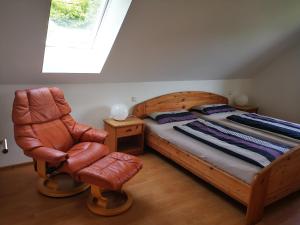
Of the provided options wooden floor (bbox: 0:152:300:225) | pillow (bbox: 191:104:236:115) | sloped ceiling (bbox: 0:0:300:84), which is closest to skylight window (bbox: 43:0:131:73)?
sloped ceiling (bbox: 0:0:300:84)

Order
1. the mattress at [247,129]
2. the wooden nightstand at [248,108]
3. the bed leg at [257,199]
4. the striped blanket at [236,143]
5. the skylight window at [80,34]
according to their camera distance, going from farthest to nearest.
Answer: the wooden nightstand at [248,108] < the mattress at [247,129] < the skylight window at [80,34] < the striped blanket at [236,143] < the bed leg at [257,199]

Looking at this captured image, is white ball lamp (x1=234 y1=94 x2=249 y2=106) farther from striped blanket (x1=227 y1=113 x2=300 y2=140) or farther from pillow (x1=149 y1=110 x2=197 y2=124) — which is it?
pillow (x1=149 y1=110 x2=197 y2=124)

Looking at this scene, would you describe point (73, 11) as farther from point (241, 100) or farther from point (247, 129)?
point (241, 100)

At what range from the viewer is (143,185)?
8.63 ft

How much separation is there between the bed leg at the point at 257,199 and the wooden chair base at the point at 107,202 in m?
1.07

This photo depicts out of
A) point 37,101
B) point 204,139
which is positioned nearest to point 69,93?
point 37,101

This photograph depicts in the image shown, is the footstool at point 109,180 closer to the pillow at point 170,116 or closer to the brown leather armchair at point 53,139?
the brown leather armchair at point 53,139

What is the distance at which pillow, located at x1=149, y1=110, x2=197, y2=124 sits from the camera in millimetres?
3471

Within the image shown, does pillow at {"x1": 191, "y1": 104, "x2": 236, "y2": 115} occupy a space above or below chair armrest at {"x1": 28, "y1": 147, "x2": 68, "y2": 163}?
above

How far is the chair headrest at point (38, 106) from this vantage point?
2.34 metres

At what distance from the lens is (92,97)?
10.7ft

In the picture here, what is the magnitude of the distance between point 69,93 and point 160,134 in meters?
1.30

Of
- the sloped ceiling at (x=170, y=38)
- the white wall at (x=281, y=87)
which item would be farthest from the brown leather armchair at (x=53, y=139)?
the white wall at (x=281, y=87)

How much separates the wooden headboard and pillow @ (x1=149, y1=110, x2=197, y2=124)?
0.17 meters
